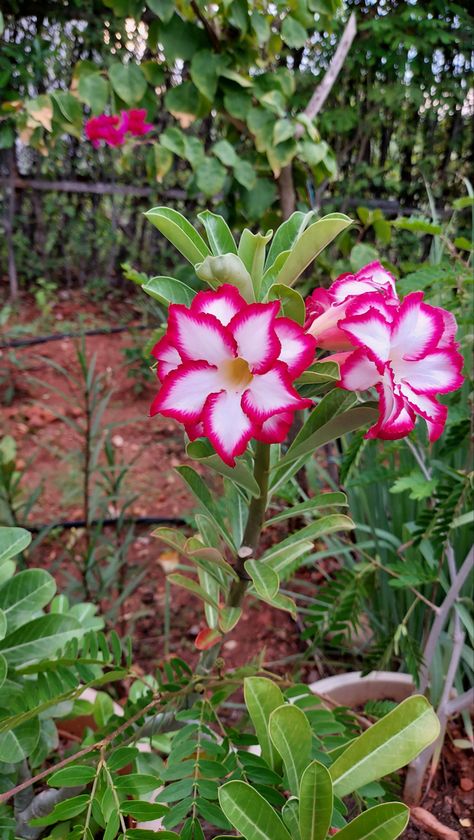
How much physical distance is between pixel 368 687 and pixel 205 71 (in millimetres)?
1543

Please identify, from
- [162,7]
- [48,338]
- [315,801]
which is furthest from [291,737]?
[48,338]

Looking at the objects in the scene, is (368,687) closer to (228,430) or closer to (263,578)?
(263,578)

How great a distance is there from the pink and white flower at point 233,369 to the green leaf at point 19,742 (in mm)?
362

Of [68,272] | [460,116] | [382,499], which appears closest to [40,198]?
[68,272]

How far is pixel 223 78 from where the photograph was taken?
5.73 feet

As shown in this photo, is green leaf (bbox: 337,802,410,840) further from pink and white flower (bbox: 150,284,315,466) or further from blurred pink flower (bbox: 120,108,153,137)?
blurred pink flower (bbox: 120,108,153,137)

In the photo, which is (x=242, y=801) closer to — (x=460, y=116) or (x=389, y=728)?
(x=389, y=728)

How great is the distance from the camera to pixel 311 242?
0.45 metres

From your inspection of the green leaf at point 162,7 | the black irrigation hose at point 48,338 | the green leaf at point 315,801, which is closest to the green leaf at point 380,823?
the green leaf at point 315,801

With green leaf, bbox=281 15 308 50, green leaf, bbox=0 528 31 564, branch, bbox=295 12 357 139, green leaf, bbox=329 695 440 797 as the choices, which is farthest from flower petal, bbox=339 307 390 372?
green leaf, bbox=281 15 308 50

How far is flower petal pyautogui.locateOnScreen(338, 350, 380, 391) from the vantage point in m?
0.44

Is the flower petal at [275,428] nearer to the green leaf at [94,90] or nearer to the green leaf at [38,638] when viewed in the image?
the green leaf at [38,638]

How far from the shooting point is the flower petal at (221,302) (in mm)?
432

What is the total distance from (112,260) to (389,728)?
447 cm
